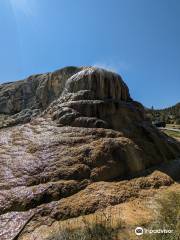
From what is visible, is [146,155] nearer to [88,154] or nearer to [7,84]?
[88,154]

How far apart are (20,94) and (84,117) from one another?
11.2 m

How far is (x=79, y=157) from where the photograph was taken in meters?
7.67

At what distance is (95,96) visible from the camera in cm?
1102

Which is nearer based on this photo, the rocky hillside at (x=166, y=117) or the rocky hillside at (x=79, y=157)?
the rocky hillside at (x=79, y=157)

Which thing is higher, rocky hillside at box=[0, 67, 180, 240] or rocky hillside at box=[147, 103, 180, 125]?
rocky hillside at box=[147, 103, 180, 125]

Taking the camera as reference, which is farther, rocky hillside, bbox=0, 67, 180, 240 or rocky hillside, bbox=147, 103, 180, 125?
rocky hillside, bbox=147, 103, 180, 125

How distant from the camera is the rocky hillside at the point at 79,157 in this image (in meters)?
5.98

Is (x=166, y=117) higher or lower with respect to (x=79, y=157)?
higher

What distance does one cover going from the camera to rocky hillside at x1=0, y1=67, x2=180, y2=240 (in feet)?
19.6

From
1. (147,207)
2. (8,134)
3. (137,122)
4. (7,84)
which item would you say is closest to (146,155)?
(137,122)

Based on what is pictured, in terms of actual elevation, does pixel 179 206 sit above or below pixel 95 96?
below

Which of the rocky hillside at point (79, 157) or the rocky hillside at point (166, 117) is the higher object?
the rocky hillside at point (166, 117)

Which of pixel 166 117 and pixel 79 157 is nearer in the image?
pixel 79 157

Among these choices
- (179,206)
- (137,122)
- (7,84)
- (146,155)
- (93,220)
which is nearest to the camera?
(93,220)
